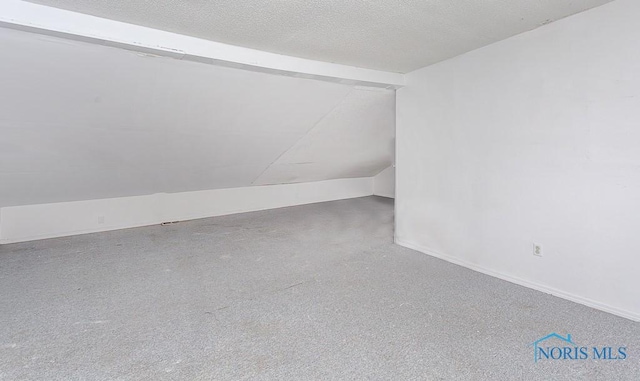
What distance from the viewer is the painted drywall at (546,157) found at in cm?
212

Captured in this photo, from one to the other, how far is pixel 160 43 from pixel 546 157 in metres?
3.06

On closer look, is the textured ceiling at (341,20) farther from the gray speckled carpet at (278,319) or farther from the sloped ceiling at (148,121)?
the gray speckled carpet at (278,319)

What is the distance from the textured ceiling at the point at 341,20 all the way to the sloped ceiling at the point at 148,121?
1.45 feet

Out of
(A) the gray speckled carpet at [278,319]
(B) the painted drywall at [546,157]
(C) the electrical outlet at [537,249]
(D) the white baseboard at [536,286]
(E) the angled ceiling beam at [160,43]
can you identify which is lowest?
(D) the white baseboard at [536,286]

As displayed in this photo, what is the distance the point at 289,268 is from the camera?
10.3ft

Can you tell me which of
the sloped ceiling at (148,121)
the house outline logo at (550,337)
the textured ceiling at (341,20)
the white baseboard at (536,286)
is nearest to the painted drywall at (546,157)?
the white baseboard at (536,286)

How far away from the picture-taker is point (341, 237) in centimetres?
425

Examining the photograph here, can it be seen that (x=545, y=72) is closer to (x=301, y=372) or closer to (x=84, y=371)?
(x=301, y=372)

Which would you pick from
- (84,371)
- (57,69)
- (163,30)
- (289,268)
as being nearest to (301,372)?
(84,371)

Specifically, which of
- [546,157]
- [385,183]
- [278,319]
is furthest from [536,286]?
[385,183]

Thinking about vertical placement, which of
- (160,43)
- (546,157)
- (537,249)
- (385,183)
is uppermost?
(160,43)

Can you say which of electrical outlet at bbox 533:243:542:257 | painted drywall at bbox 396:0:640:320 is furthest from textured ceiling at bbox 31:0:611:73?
electrical outlet at bbox 533:243:542:257

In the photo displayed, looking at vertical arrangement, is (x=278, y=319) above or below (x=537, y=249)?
below

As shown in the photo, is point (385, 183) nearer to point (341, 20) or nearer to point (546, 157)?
point (546, 157)
